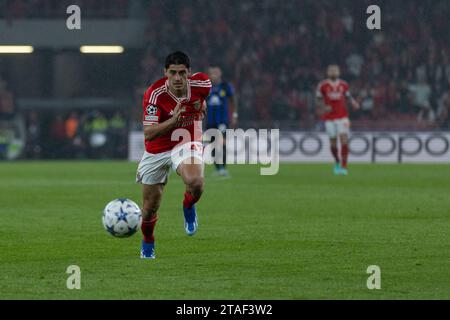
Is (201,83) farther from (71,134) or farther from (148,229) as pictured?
(71,134)

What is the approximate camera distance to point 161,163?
1001 cm

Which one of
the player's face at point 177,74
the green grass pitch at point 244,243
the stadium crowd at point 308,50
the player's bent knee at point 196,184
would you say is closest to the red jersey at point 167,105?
the player's face at point 177,74

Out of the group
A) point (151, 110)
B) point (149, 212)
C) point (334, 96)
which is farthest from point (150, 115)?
point (334, 96)

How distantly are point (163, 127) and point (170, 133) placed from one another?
62 cm

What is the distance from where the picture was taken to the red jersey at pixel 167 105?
973 cm

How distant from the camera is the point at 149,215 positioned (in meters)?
9.83

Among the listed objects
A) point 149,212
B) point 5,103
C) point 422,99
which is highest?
point 5,103

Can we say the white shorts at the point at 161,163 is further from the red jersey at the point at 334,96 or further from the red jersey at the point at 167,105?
the red jersey at the point at 334,96

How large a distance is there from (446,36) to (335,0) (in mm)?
3798

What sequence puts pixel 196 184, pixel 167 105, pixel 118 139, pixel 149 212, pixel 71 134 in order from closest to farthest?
pixel 149 212, pixel 167 105, pixel 196 184, pixel 118 139, pixel 71 134

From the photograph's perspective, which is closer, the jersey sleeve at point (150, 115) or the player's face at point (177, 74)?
the player's face at point (177, 74)

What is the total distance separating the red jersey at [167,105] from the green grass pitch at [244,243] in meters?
1.05

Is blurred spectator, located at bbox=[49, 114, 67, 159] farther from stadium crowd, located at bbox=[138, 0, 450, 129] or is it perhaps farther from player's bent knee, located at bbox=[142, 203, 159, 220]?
player's bent knee, located at bbox=[142, 203, 159, 220]

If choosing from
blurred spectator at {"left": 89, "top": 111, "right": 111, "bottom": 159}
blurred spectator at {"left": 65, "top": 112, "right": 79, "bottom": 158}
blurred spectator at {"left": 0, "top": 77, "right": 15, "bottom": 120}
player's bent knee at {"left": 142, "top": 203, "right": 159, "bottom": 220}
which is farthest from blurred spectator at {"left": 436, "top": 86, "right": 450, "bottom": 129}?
player's bent knee at {"left": 142, "top": 203, "right": 159, "bottom": 220}
